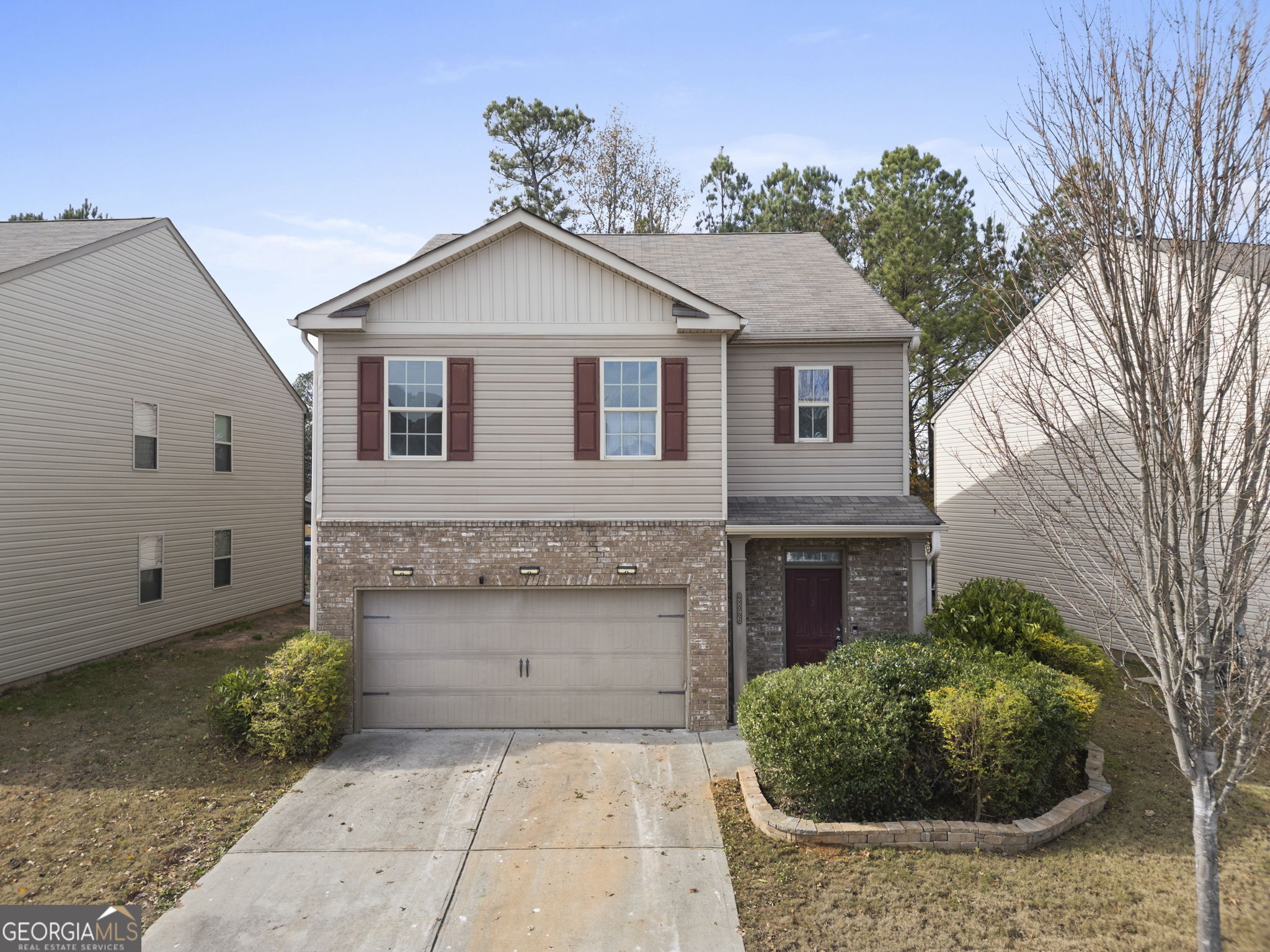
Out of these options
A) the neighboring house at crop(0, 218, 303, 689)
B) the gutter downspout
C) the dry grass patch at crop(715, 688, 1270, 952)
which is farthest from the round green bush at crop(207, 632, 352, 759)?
the neighboring house at crop(0, 218, 303, 689)

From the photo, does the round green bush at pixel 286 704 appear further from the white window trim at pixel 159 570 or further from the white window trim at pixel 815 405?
the white window trim at pixel 815 405

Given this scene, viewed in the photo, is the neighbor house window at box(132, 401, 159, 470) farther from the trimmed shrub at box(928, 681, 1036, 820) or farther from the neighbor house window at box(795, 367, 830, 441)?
the trimmed shrub at box(928, 681, 1036, 820)

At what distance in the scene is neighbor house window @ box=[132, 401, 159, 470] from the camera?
14.6 metres

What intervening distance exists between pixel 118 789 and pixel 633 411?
7.61 meters

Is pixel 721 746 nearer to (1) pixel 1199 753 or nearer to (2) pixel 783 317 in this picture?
(1) pixel 1199 753

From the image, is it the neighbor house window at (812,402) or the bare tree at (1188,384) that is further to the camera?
the neighbor house window at (812,402)

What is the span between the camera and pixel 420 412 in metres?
10.0

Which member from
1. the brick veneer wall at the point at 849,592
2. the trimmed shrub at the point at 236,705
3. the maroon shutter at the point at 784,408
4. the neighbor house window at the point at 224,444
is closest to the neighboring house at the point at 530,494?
the brick veneer wall at the point at 849,592

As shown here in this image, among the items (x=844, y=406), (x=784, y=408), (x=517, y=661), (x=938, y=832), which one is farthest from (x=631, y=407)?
(x=938, y=832)

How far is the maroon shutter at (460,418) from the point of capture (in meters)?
9.99

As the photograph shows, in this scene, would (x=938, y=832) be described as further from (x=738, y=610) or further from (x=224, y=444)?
(x=224, y=444)

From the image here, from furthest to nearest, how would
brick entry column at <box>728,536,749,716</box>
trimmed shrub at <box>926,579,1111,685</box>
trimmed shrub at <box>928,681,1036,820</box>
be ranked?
brick entry column at <box>728,536,749,716</box>, trimmed shrub at <box>926,579,1111,685</box>, trimmed shrub at <box>928,681,1036,820</box>

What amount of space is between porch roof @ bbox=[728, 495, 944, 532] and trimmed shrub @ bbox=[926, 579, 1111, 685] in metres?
1.19

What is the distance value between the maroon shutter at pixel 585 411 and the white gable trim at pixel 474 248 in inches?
57.0
